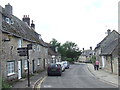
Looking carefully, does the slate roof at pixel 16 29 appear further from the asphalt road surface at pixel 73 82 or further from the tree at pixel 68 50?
the tree at pixel 68 50

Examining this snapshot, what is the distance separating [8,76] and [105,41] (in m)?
27.1

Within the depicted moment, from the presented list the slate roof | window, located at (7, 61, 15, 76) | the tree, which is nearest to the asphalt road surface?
window, located at (7, 61, 15, 76)

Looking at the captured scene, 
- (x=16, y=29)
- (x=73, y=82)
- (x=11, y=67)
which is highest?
(x=16, y=29)

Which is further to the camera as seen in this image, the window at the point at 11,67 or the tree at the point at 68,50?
the tree at the point at 68,50

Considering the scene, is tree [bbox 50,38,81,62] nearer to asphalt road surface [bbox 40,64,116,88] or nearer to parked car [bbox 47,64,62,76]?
parked car [bbox 47,64,62,76]

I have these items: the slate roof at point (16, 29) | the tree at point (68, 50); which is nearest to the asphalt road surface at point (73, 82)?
the slate roof at point (16, 29)

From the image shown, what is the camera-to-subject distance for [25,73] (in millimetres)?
22953

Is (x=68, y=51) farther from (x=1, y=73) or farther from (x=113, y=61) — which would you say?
(x=1, y=73)

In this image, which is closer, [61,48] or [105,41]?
[105,41]

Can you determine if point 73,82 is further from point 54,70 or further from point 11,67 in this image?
point 54,70

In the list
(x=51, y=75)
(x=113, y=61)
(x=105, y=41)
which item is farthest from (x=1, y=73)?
(x=105, y=41)

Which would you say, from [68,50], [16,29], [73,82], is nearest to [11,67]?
[16,29]

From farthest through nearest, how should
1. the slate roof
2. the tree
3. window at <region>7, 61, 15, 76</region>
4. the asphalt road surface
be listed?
the tree, the slate roof, window at <region>7, 61, 15, 76</region>, the asphalt road surface

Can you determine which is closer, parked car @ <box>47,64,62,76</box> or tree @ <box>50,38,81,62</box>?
parked car @ <box>47,64,62,76</box>
